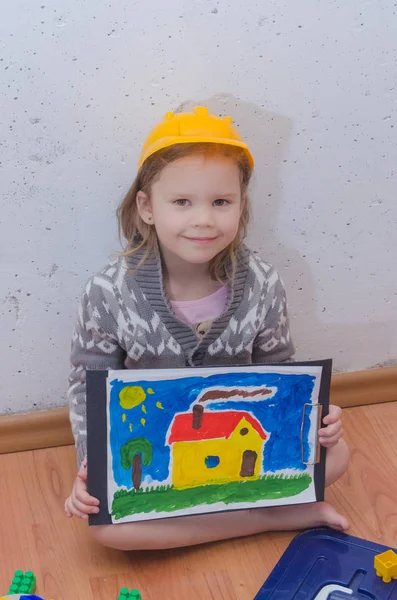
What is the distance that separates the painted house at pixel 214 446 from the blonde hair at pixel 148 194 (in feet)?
0.66

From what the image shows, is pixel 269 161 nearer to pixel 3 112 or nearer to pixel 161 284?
pixel 161 284

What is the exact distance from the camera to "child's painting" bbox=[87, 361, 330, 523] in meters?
A: 1.06

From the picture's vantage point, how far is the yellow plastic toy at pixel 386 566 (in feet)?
3.45

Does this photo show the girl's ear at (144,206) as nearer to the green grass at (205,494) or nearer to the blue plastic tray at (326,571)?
the green grass at (205,494)

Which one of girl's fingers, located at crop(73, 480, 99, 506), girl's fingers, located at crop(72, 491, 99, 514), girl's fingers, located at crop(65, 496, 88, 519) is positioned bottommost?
girl's fingers, located at crop(65, 496, 88, 519)

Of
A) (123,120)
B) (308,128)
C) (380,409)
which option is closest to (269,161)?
(308,128)

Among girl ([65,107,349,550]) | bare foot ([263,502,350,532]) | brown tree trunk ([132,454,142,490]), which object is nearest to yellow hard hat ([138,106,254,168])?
girl ([65,107,349,550])

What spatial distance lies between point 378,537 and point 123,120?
0.69 m

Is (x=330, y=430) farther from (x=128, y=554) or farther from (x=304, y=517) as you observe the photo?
(x=128, y=554)

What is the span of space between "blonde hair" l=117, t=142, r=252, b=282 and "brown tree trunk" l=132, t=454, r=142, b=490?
27 cm

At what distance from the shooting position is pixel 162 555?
3.71 feet

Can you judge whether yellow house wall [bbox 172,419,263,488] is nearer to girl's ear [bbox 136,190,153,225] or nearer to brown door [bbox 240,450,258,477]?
brown door [bbox 240,450,258,477]

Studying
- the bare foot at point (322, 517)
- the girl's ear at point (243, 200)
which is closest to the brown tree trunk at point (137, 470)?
the bare foot at point (322, 517)

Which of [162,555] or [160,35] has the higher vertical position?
[160,35]
